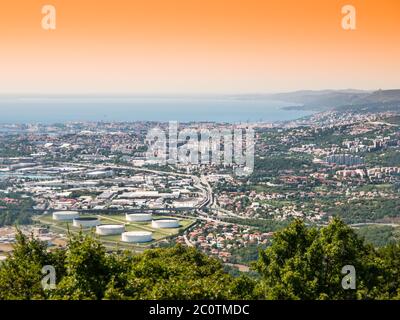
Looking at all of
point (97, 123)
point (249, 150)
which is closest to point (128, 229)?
point (249, 150)

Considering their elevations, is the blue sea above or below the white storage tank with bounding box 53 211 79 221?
above

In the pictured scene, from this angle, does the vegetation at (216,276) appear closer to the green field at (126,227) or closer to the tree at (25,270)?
the tree at (25,270)

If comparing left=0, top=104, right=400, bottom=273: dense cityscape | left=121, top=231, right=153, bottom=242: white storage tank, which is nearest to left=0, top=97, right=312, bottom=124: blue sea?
left=0, top=104, right=400, bottom=273: dense cityscape

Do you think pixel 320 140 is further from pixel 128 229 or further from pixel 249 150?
pixel 128 229

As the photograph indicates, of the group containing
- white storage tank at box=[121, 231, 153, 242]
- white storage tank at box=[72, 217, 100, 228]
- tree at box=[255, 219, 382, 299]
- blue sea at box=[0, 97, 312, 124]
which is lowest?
white storage tank at box=[121, 231, 153, 242]

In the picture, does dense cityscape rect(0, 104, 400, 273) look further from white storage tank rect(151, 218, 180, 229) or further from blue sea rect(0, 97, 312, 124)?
blue sea rect(0, 97, 312, 124)

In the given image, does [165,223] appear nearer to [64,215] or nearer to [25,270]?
[64,215]
